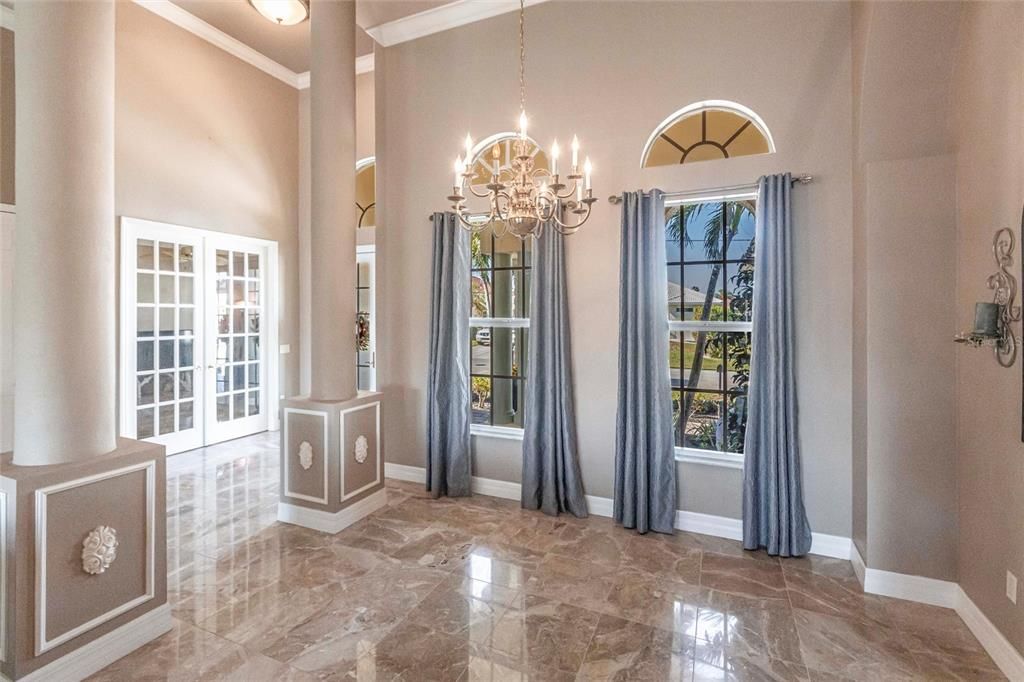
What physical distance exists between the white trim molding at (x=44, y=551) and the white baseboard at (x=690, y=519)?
2.46 meters

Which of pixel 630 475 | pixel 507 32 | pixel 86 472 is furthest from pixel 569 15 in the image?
pixel 86 472

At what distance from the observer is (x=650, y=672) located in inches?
86.3

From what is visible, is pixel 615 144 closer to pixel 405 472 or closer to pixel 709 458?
pixel 709 458

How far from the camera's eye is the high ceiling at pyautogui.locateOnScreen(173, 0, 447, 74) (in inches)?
171

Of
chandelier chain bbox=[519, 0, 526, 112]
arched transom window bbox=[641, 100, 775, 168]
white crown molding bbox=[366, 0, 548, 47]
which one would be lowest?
arched transom window bbox=[641, 100, 775, 168]

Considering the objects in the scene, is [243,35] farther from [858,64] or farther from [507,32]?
[858,64]

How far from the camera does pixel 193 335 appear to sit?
5.50 meters

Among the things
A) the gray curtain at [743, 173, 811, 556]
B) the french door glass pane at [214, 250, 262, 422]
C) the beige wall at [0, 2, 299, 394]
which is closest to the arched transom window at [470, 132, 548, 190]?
the gray curtain at [743, 173, 811, 556]

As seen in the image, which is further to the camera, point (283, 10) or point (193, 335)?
point (193, 335)

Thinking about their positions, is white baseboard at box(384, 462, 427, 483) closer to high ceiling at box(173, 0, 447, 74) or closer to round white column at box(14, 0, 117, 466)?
round white column at box(14, 0, 117, 466)

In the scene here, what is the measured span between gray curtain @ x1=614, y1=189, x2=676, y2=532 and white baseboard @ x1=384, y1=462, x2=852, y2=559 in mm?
187

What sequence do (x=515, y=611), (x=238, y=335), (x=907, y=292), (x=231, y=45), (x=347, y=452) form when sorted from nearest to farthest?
1. (x=515, y=611)
2. (x=907, y=292)
3. (x=347, y=452)
4. (x=231, y=45)
5. (x=238, y=335)

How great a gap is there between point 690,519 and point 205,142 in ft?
20.9

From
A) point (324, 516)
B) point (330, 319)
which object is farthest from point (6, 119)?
point (324, 516)
